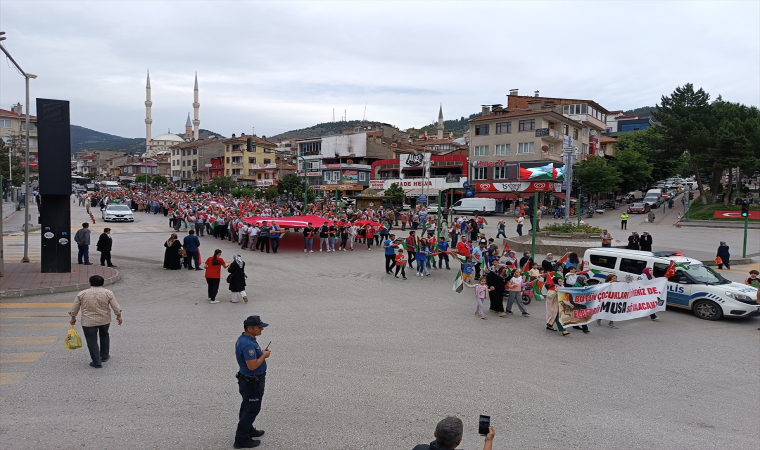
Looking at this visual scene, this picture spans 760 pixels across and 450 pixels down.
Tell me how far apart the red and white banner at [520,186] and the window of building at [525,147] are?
11.2ft

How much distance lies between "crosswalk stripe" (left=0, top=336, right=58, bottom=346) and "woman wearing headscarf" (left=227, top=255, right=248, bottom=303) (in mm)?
3992

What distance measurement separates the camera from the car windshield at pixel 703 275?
1299cm

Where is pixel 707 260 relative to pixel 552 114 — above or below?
below

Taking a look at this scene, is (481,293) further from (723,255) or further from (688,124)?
(688,124)

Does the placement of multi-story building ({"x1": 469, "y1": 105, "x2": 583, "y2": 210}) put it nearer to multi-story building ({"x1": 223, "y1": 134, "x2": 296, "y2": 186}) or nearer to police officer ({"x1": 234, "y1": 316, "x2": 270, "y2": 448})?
multi-story building ({"x1": 223, "y1": 134, "x2": 296, "y2": 186})

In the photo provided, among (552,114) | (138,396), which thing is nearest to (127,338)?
(138,396)

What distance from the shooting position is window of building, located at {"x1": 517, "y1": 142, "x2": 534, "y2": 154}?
181 feet

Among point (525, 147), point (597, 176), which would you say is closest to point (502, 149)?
point (525, 147)

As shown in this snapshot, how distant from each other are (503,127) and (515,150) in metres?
3.20

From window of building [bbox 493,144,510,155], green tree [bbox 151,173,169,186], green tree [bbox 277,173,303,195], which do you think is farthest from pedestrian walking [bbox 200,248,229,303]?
green tree [bbox 151,173,169,186]

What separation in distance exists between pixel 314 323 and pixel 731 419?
731cm

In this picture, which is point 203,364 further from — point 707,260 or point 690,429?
point 707,260

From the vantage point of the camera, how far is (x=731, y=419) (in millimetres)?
6918

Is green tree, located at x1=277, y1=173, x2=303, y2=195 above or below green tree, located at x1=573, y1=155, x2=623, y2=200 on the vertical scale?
below
